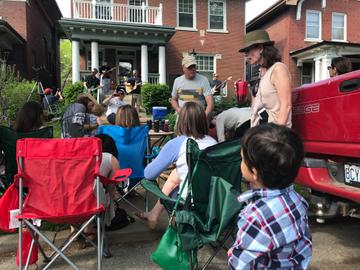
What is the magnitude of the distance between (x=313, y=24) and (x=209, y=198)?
20763 millimetres

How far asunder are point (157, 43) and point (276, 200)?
16.9m

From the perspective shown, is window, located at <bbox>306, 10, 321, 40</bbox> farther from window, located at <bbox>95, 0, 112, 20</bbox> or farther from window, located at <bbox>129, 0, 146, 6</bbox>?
window, located at <bbox>95, 0, 112, 20</bbox>

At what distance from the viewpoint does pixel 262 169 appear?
5.02 ft

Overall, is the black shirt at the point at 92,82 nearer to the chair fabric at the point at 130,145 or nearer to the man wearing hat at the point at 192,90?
the man wearing hat at the point at 192,90

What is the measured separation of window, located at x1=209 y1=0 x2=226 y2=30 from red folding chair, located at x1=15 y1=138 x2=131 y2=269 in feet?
60.0

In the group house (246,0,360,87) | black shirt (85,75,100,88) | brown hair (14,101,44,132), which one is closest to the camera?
brown hair (14,101,44,132)

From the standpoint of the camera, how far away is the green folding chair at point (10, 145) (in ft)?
11.6

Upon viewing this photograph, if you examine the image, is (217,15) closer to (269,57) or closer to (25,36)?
(25,36)

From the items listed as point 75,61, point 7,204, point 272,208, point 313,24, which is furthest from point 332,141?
point 313,24

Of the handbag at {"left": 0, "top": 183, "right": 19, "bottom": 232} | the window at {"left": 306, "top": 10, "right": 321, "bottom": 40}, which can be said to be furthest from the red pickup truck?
the window at {"left": 306, "top": 10, "right": 321, "bottom": 40}

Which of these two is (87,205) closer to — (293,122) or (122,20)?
(293,122)

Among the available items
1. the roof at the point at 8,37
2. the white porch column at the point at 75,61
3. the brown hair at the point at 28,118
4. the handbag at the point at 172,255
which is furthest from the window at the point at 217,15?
the handbag at the point at 172,255

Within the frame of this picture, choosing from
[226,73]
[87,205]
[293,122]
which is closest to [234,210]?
[87,205]

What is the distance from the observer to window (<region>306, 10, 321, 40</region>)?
20469 millimetres
